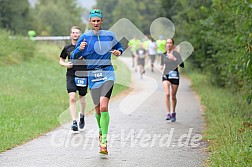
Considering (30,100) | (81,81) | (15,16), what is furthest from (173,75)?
(15,16)

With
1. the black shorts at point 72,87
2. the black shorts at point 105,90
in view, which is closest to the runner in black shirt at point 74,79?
the black shorts at point 72,87

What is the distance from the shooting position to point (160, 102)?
18891 millimetres

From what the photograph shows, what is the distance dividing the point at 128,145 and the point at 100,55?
1.74 metres

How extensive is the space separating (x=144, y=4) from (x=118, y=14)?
1053cm

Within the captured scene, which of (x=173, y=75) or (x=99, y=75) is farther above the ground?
(x=99, y=75)

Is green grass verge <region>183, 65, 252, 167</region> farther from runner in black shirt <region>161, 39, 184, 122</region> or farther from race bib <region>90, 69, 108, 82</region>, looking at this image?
race bib <region>90, 69, 108, 82</region>

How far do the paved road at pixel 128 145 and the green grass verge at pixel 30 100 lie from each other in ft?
1.38

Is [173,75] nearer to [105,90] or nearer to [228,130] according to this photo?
[228,130]

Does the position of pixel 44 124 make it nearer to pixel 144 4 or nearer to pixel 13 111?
pixel 13 111

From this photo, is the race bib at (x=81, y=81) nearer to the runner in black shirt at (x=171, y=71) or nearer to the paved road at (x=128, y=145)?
the paved road at (x=128, y=145)

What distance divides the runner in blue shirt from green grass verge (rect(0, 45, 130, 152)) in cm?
176

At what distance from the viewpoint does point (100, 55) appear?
31.6 feet

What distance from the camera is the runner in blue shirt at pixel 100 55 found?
9.55m

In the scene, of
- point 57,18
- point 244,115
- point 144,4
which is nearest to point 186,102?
point 244,115
